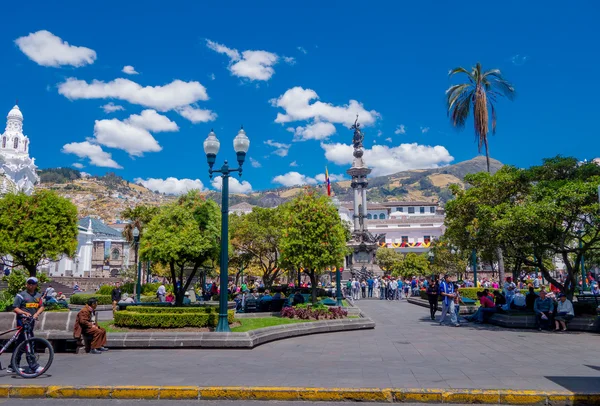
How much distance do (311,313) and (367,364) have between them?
6412 mm

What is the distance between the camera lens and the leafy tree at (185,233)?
1447 centimetres

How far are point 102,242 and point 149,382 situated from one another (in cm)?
7496

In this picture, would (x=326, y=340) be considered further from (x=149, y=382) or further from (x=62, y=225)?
(x=62, y=225)

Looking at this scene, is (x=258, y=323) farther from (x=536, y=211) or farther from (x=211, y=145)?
(x=536, y=211)

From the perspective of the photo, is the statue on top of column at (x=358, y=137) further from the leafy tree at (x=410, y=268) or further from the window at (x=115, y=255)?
the window at (x=115, y=255)

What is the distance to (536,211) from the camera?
1340cm

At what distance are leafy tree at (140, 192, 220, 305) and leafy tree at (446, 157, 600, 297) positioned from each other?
9147 millimetres

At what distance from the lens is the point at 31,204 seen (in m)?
19.8

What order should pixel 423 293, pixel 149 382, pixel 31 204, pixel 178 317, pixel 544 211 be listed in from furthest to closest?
pixel 423 293 → pixel 31 204 → pixel 544 211 → pixel 178 317 → pixel 149 382

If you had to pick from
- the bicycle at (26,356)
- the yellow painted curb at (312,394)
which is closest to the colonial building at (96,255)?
the bicycle at (26,356)

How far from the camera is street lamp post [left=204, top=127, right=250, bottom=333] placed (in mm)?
11039

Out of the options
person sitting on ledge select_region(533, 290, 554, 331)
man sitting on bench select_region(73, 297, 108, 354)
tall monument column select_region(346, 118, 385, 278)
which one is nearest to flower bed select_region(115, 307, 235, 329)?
man sitting on bench select_region(73, 297, 108, 354)

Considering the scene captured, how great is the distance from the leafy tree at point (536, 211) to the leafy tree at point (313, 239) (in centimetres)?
458

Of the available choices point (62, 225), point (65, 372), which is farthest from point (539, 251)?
point (62, 225)
